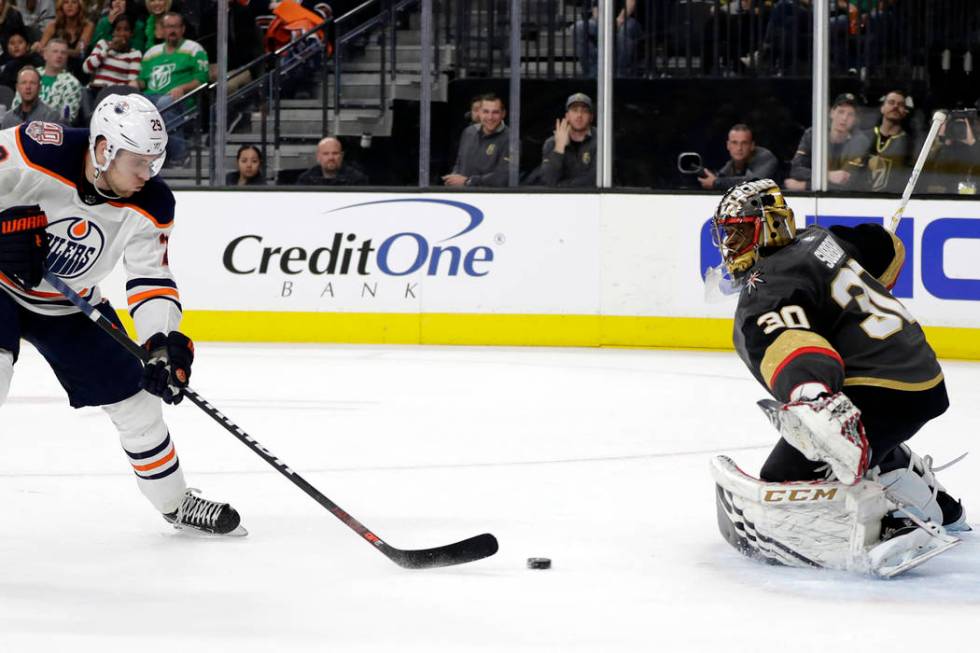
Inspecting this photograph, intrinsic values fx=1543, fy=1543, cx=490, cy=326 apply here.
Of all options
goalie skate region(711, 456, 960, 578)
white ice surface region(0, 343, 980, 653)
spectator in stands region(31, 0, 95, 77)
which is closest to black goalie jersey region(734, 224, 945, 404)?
goalie skate region(711, 456, 960, 578)

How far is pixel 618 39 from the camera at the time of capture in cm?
789

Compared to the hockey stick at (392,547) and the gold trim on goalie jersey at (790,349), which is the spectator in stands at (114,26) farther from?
the gold trim on goalie jersey at (790,349)

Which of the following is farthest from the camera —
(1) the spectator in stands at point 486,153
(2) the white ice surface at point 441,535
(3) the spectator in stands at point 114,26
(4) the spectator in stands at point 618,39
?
(3) the spectator in stands at point 114,26

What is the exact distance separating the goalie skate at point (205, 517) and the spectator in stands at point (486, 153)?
4.64 metres

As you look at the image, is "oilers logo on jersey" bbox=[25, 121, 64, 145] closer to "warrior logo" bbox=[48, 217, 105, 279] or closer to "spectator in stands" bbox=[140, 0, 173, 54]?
"warrior logo" bbox=[48, 217, 105, 279]

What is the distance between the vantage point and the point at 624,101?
791cm

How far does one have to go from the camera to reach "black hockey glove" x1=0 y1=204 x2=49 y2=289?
3.21m

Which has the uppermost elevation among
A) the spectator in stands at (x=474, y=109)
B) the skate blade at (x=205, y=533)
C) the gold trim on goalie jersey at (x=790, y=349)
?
the spectator in stands at (x=474, y=109)

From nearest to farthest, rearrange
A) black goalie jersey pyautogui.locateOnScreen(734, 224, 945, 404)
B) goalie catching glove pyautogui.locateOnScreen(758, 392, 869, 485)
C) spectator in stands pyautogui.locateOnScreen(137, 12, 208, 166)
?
goalie catching glove pyautogui.locateOnScreen(758, 392, 869, 485), black goalie jersey pyautogui.locateOnScreen(734, 224, 945, 404), spectator in stands pyautogui.locateOnScreen(137, 12, 208, 166)

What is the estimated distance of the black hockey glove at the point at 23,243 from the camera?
3211 mm

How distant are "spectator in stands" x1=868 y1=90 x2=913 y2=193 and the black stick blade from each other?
470cm

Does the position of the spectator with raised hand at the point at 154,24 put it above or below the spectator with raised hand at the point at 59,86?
above

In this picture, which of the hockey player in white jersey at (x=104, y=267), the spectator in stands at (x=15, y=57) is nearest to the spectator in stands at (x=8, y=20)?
the spectator in stands at (x=15, y=57)

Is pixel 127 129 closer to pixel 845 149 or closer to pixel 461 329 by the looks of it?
pixel 461 329
